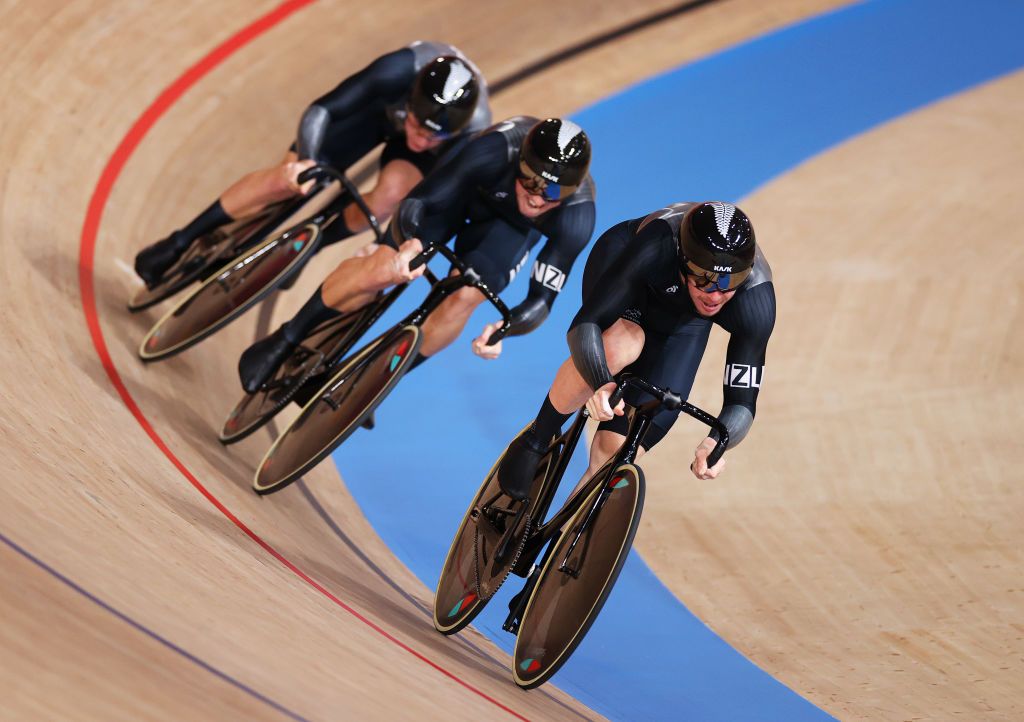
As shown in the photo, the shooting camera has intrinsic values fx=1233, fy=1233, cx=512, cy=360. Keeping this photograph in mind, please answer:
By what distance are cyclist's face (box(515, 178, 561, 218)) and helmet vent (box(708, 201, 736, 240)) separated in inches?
27.3

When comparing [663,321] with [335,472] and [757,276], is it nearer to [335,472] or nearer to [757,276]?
[757,276]

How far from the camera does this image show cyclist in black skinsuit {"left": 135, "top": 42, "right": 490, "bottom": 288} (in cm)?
425

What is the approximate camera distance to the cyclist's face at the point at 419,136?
4.29 metres

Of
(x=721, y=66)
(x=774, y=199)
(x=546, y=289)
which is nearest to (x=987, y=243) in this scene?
(x=774, y=199)

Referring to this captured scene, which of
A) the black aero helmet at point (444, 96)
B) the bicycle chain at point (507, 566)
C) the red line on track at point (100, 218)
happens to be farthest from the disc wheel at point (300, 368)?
the bicycle chain at point (507, 566)

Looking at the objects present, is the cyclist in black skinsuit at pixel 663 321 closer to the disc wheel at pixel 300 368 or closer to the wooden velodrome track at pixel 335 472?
the wooden velodrome track at pixel 335 472

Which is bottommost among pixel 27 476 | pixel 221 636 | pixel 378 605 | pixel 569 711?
pixel 569 711

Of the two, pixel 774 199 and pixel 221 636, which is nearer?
pixel 221 636

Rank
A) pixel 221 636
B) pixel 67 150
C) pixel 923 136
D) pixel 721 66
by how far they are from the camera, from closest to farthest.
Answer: pixel 221 636 → pixel 67 150 → pixel 923 136 → pixel 721 66

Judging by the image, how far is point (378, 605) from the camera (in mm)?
3631

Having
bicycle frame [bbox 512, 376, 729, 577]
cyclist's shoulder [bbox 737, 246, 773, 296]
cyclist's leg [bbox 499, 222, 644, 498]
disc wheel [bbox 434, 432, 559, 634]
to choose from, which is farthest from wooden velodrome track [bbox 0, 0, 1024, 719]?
cyclist's shoulder [bbox 737, 246, 773, 296]

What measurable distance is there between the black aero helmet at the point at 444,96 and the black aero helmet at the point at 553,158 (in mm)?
572

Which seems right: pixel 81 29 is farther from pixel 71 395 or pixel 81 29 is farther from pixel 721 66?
pixel 721 66

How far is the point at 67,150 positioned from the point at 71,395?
208 centimetres
